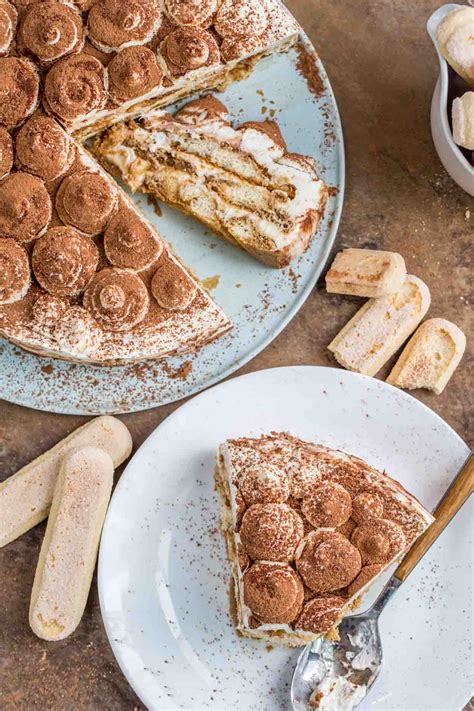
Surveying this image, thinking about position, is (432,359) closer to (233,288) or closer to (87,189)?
(233,288)

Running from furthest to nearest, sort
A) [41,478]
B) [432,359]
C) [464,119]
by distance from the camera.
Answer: [432,359] → [41,478] → [464,119]

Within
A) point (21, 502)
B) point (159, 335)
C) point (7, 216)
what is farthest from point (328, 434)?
point (7, 216)

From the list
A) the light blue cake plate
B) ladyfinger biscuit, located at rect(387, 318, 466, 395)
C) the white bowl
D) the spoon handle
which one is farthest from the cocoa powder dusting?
the spoon handle

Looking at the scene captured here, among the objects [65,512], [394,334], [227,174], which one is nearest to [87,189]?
[227,174]

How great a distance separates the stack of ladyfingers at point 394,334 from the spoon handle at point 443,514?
48cm

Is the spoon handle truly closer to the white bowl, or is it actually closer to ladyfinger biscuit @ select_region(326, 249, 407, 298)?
ladyfinger biscuit @ select_region(326, 249, 407, 298)

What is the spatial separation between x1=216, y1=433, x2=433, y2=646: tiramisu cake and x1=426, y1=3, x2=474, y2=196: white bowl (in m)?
1.50

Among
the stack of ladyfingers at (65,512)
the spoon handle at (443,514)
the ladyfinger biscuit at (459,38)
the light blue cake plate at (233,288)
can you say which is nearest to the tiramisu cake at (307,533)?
the spoon handle at (443,514)

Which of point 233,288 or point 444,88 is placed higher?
point 444,88

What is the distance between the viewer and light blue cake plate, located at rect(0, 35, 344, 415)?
3969 millimetres

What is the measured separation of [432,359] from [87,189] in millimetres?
1881

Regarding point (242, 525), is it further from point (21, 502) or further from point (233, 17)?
point (233, 17)

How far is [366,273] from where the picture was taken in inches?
157

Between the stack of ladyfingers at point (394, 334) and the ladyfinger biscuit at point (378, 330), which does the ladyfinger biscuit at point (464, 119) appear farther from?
the ladyfinger biscuit at point (378, 330)
